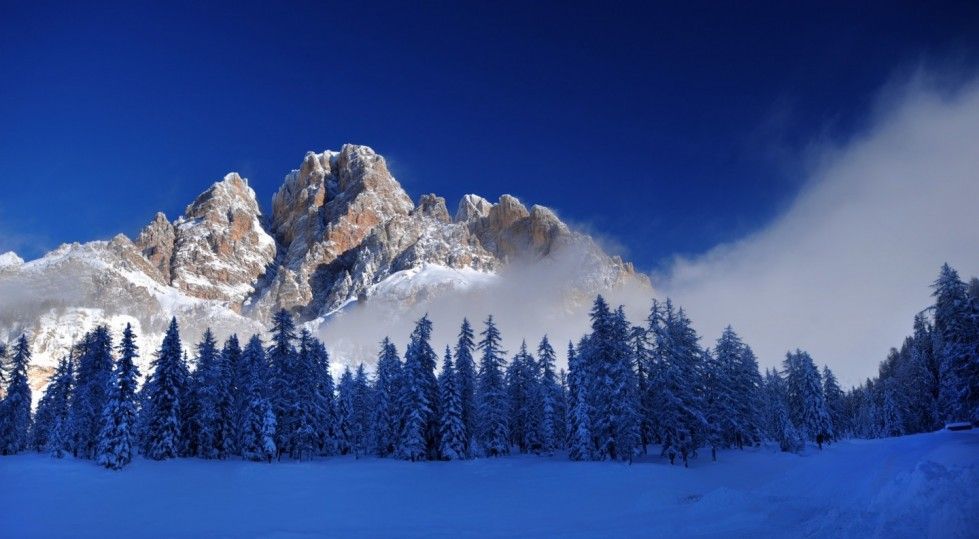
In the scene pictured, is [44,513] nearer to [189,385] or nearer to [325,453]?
[189,385]

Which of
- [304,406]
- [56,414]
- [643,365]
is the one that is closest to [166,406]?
[304,406]

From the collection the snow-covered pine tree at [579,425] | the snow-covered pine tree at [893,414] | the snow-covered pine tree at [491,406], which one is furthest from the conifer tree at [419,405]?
the snow-covered pine tree at [893,414]

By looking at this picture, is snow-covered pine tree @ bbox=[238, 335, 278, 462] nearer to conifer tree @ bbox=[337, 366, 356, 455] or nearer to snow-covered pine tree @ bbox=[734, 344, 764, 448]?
conifer tree @ bbox=[337, 366, 356, 455]

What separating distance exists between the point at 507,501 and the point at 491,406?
34.3 meters

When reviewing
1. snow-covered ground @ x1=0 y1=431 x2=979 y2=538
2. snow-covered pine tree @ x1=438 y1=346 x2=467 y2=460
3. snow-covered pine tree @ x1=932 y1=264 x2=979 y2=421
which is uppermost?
snow-covered pine tree @ x1=932 y1=264 x2=979 y2=421

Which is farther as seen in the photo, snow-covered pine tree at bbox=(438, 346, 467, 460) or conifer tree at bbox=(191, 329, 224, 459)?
conifer tree at bbox=(191, 329, 224, 459)

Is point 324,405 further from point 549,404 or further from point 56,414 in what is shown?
point 56,414

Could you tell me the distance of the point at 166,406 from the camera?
4716 centimetres

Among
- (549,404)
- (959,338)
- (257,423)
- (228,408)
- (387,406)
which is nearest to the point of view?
(959,338)

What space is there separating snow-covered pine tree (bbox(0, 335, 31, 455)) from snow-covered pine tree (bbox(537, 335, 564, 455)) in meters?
51.1

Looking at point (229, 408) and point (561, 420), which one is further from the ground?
point (229, 408)

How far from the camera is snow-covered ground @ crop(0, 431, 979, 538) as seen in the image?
16.2m

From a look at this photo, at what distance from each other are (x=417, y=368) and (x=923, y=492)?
39.3 m

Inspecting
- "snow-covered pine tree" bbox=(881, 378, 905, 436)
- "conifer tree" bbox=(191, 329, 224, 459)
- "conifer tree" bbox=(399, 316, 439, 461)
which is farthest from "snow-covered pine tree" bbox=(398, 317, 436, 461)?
"snow-covered pine tree" bbox=(881, 378, 905, 436)
